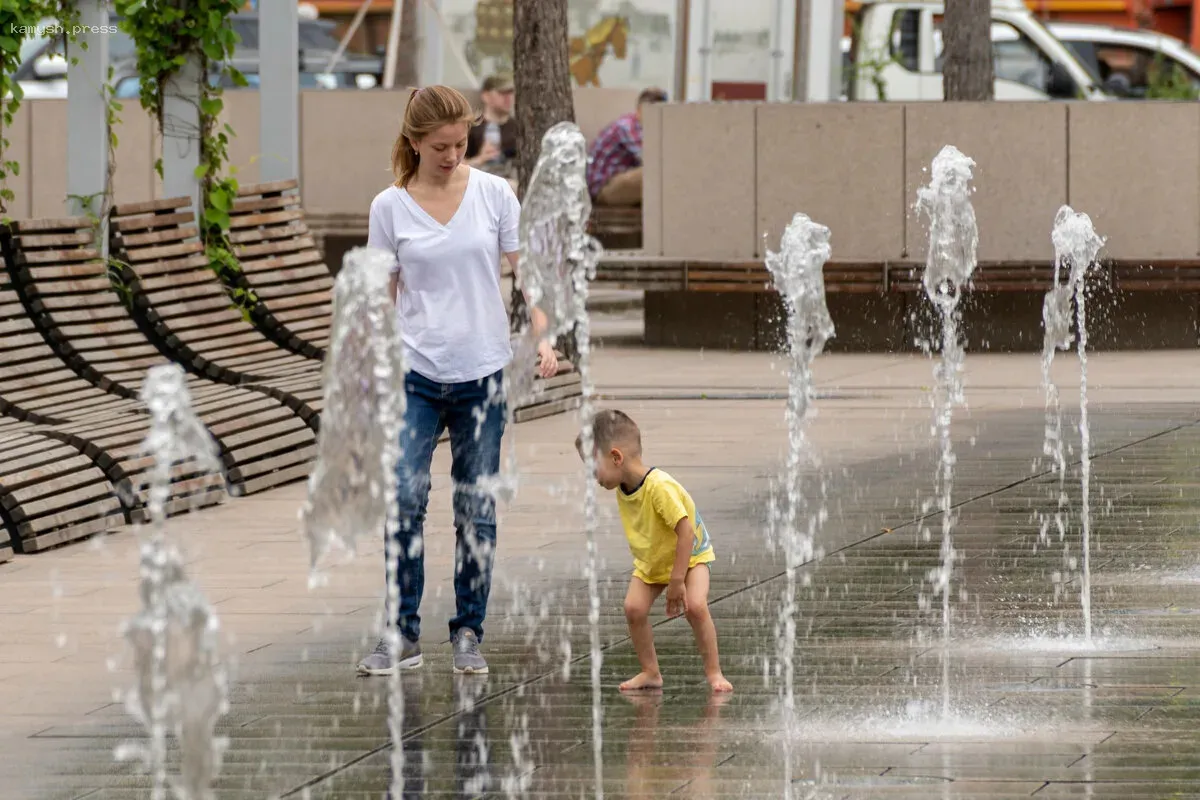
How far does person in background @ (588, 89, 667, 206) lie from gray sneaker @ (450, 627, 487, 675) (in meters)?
14.3

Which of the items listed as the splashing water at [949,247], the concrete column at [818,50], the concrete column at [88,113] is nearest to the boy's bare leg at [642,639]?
the concrete column at [88,113]

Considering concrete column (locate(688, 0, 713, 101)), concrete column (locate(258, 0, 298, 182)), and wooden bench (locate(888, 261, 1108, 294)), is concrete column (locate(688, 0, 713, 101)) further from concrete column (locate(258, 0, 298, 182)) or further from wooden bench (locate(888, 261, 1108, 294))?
concrete column (locate(258, 0, 298, 182))

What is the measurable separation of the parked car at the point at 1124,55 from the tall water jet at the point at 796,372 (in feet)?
32.6

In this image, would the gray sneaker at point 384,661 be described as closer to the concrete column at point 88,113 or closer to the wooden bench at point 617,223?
the concrete column at point 88,113

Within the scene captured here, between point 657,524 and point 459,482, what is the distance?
2.19 feet

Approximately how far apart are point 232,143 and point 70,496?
1227 centimetres

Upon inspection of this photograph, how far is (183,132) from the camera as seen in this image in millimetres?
12766

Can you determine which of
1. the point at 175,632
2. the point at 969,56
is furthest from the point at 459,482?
the point at 969,56

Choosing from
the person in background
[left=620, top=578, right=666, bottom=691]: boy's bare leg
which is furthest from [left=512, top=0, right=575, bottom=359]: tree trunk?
[left=620, top=578, right=666, bottom=691]: boy's bare leg

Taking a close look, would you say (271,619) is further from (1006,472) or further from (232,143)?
(232,143)

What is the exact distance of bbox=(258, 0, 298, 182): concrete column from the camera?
13516 millimetres

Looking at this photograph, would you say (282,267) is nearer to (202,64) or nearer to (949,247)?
(202,64)

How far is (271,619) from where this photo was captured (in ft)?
24.4

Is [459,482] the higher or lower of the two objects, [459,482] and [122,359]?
the lower
